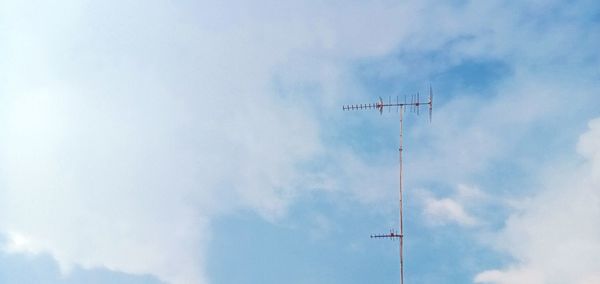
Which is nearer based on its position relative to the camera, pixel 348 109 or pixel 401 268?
pixel 401 268

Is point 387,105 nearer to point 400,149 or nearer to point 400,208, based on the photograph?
point 400,149

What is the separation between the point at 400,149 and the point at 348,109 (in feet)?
14.1

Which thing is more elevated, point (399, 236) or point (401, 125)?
point (401, 125)

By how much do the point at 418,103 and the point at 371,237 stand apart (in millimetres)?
9220

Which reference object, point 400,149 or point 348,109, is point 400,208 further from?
point 348,109

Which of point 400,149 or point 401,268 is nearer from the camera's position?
point 401,268

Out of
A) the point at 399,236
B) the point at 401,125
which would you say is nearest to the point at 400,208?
the point at 399,236

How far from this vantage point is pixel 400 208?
3309cm

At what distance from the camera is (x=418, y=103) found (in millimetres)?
34094

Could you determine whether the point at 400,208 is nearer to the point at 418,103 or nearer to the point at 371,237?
the point at 371,237

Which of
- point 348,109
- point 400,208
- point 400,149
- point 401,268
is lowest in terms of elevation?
point 401,268

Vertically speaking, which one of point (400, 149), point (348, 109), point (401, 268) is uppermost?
point (348, 109)

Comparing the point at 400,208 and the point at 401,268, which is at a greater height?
the point at 400,208

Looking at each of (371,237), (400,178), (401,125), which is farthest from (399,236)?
(401,125)
